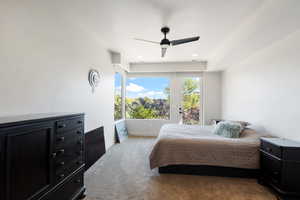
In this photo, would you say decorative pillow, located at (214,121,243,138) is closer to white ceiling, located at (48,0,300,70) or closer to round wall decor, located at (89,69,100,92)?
white ceiling, located at (48,0,300,70)

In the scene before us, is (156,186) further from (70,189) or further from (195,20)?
(195,20)

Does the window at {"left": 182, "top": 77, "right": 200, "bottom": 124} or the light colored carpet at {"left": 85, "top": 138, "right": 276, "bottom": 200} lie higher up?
the window at {"left": 182, "top": 77, "right": 200, "bottom": 124}

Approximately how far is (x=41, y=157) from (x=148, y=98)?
184 inches

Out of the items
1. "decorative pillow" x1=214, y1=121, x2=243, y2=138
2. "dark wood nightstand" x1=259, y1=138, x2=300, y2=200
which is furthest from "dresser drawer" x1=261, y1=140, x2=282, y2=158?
"decorative pillow" x1=214, y1=121, x2=243, y2=138

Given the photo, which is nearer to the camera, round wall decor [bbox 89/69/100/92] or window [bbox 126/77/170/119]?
round wall decor [bbox 89/69/100/92]

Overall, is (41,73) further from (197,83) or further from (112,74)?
(197,83)

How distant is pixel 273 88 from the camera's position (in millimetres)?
2910

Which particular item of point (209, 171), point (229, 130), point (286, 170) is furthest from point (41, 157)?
point (229, 130)

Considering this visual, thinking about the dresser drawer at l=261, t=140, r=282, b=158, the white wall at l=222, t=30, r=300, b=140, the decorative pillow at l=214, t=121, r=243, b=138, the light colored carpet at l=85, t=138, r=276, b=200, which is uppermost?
the white wall at l=222, t=30, r=300, b=140

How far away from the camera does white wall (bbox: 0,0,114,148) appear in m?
1.52

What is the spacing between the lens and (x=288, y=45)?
8.54 ft

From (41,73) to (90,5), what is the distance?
117cm

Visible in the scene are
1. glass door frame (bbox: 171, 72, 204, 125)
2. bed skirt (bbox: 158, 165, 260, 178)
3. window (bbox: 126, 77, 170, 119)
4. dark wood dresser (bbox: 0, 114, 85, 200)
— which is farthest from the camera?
window (bbox: 126, 77, 170, 119)

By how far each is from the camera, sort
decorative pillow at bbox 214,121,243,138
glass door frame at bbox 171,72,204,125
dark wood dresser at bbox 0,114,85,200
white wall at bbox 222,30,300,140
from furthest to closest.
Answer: glass door frame at bbox 171,72,204,125, decorative pillow at bbox 214,121,243,138, white wall at bbox 222,30,300,140, dark wood dresser at bbox 0,114,85,200
